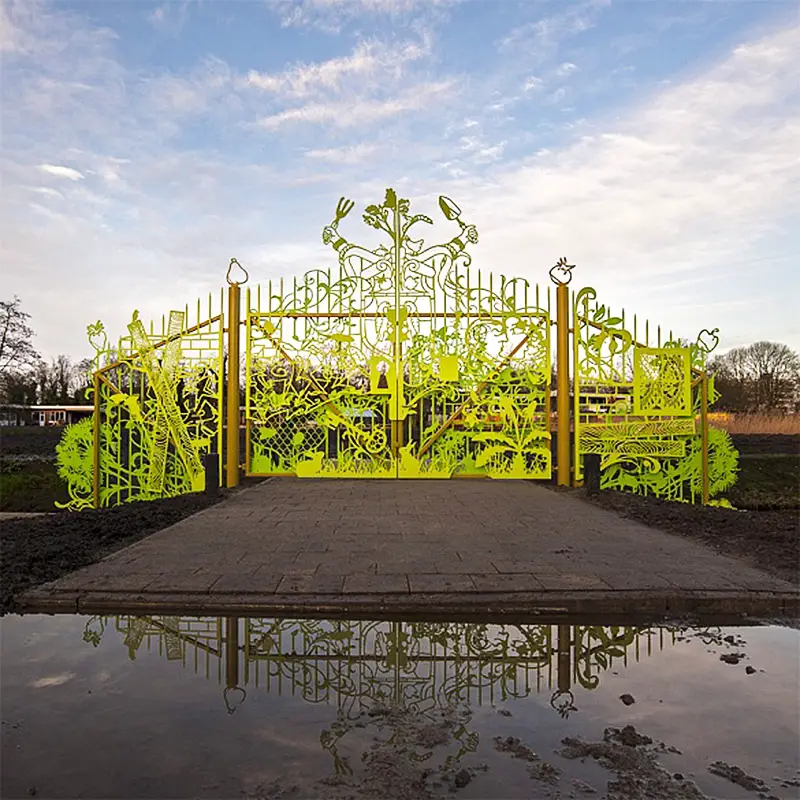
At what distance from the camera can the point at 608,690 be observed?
3.28m

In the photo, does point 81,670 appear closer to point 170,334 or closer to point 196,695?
point 196,695

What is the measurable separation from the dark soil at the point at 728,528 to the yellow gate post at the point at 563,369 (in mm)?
1171

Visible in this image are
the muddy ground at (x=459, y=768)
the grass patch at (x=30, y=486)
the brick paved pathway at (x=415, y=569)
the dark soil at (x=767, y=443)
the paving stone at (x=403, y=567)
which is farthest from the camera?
the dark soil at (x=767, y=443)

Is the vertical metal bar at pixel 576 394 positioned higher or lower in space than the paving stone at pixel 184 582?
higher

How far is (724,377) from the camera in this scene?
1433 inches

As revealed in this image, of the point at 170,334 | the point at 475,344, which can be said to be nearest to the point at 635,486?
the point at 475,344

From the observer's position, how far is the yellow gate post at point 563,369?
10906 mm

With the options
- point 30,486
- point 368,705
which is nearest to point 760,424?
point 30,486

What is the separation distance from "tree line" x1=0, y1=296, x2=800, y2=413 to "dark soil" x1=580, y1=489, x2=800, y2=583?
15.1m

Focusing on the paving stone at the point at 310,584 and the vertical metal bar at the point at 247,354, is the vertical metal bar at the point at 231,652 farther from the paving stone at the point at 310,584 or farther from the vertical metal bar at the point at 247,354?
the vertical metal bar at the point at 247,354

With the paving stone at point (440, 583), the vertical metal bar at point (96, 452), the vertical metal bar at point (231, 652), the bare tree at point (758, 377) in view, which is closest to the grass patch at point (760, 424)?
the bare tree at point (758, 377)

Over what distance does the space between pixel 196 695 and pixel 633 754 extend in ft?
6.08

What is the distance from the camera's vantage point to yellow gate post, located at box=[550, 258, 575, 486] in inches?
429

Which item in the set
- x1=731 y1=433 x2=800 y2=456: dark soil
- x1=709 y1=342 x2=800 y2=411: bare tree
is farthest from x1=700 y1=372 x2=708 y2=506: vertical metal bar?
x1=709 y1=342 x2=800 y2=411: bare tree
